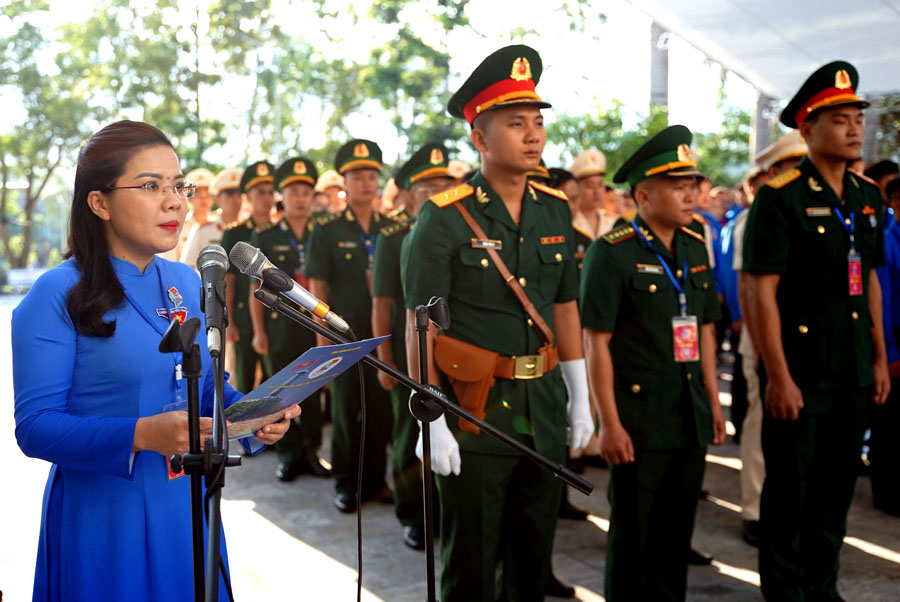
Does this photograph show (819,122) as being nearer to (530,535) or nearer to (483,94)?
(483,94)

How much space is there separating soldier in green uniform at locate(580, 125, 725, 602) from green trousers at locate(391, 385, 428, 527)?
1763mm

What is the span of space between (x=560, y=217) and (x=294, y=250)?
163 inches

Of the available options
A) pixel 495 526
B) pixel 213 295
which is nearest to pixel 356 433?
pixel 495 526

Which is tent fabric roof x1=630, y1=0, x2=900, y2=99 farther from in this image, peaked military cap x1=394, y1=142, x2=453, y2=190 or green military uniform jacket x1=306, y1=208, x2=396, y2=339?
green military uniform jacket x1=306, y1=208, x2=396, y2=339

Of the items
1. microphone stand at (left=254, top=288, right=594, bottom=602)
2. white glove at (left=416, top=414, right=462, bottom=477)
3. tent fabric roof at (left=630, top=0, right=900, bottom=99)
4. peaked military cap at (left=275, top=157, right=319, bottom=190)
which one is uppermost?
tent fabric roof at (left=630, top=0, right=900, bottom=99)

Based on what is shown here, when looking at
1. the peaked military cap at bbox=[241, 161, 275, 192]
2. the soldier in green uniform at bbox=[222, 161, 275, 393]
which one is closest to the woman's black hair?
the soldier in green uniform at bbox=[222, 161, 275, 393]

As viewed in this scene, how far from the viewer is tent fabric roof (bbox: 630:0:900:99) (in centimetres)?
763

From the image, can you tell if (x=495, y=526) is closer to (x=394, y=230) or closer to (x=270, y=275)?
(x=270, y=275)

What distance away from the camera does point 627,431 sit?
3.64 metres

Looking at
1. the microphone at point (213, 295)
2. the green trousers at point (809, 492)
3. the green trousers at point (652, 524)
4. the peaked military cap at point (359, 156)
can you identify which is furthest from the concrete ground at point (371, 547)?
the microphone at point (213, 295)

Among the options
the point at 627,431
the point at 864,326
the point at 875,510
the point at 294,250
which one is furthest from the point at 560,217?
the point at 294,250

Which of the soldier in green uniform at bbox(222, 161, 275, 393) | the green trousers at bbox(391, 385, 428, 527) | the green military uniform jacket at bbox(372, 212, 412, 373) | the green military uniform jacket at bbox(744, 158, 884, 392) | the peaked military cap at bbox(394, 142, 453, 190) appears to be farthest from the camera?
the soldier in green uniform at bbox(222, 161, 275, 393)

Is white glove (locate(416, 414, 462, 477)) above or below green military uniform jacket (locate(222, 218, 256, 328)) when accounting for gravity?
below

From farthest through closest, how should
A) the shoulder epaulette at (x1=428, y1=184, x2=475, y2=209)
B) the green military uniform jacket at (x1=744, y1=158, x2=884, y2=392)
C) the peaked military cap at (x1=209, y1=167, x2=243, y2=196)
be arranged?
1. the peaked military cap at (x1=209, y1=167, x2=243, y2=196)
2. the green military uniform jacket at (x1=744, y1=158, x2=884, y2=392)
3. the shoulder epaulette at (x1=428, y1=184, x2=475, y2=209)
